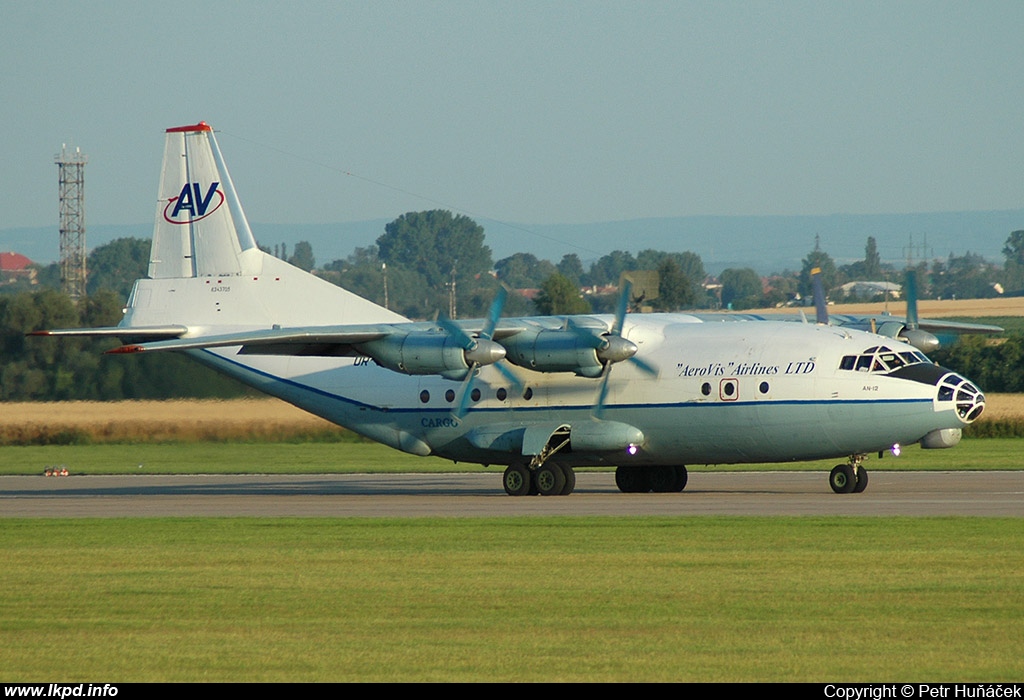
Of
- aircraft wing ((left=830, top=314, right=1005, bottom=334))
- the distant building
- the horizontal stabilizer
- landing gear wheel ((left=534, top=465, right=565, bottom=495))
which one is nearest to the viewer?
landing gear wheel ((left=534, top=465, right=565, bottom=495))

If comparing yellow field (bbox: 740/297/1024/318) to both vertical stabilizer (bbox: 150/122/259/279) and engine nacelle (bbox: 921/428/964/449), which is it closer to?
vertical stabilizer (bbox: 150/122/259/279)

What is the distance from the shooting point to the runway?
2431cm

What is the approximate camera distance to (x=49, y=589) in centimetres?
1545

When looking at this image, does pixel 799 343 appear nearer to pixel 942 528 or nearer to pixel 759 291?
pixel 942 528

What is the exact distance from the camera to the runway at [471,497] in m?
24.3

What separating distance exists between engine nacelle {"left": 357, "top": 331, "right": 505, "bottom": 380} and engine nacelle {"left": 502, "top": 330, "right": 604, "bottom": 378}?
0.57 m

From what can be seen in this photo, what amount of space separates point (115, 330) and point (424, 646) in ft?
68.1

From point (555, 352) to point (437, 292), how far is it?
243ft

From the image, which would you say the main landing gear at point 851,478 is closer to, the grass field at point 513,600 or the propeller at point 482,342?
the grass field at point 513,600

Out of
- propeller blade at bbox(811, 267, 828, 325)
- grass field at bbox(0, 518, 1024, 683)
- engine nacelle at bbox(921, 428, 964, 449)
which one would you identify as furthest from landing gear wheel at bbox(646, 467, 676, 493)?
grass field at bbox(0, 518, 1024, 683)

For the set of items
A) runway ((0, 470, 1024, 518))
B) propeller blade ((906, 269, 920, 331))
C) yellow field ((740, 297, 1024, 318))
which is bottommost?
runway ((0, 470, 1024, 518))

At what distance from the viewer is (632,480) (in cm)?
3059

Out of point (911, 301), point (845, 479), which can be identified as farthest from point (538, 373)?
point (911, 301)
